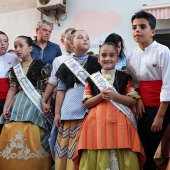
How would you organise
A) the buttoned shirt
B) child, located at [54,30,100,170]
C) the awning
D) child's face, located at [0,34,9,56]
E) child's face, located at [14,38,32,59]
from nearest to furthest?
child, located at [54,30,100,170], child's face, located at [14,38,32,59], child's face, located at [0,34,9,56], the buttoned shirt, the awning

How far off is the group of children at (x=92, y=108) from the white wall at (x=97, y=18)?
2.98 m

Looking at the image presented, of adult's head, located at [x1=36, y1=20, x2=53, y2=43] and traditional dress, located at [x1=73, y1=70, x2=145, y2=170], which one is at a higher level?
adult's head, located at [x1=36, y1=20, x2=53, y2=43]

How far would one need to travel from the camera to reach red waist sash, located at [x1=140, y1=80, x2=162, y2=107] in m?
2.09

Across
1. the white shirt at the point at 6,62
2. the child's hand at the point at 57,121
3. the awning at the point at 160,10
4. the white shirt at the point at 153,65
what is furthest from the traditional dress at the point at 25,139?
the awning at the point at 160,10

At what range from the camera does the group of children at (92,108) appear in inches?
78.4

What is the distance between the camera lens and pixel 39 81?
268 cm

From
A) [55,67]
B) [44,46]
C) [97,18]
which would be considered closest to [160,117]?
[55,67]

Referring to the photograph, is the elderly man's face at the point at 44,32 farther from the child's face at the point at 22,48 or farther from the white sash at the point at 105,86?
the white sash at the point at 105,86

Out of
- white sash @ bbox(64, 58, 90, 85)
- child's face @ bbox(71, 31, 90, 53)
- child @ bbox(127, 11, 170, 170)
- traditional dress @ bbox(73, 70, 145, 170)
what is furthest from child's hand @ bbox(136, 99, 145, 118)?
child's face @ bbox(71, 31, 90, 53)

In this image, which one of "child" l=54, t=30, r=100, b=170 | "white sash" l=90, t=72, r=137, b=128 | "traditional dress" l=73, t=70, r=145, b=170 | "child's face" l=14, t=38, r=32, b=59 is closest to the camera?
"traditional dress" l=73, t=70, r=145, b=170

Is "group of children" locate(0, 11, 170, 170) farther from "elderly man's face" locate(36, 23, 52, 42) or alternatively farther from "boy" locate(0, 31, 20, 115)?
"elderly man's face" locate(36, 23, 52, 42)

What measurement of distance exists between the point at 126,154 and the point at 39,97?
101 cm

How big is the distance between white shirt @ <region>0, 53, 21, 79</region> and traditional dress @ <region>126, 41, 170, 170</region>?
131cm

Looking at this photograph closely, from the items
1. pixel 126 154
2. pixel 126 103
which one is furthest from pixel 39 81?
pixel 126 154
